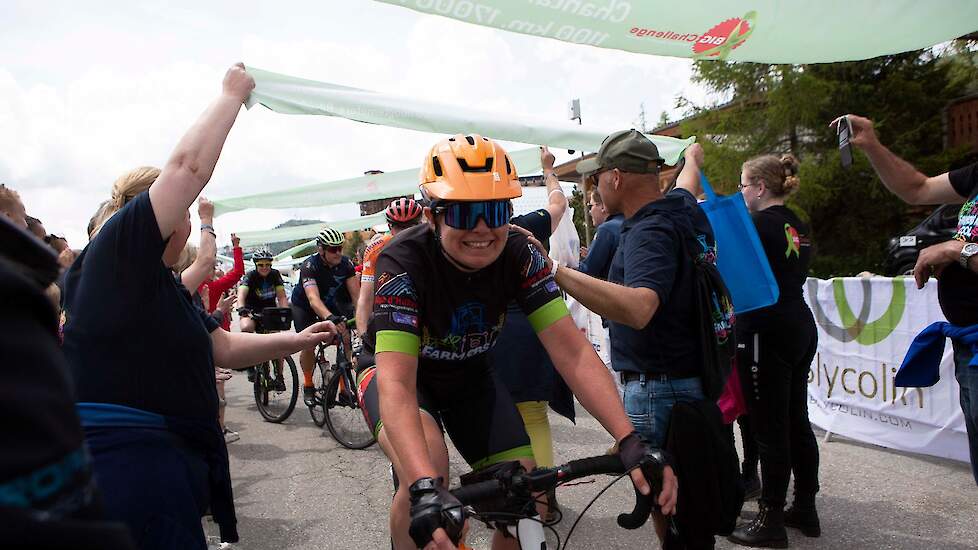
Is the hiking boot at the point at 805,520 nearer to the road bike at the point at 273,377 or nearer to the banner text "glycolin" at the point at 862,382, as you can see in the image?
the banner text "glycolin" at the point at 862,382

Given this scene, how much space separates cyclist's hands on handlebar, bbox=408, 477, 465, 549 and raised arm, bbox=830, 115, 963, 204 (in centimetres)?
272

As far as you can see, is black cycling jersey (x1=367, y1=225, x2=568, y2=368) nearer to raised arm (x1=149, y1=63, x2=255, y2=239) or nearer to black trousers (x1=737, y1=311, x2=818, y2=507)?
raised arm (x1=149, y1=63, x2=255, y2=239)

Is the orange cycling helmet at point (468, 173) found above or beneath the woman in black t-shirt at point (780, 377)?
above

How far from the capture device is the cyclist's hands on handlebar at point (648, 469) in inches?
82.7

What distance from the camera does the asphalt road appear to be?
4195 mm

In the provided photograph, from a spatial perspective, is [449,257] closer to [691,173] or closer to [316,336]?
[316,336]

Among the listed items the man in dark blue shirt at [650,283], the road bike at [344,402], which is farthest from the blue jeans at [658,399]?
the road bike at [344,402]


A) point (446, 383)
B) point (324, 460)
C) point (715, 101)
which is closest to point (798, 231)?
point (446, 383)

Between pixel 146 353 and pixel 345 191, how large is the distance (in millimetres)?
7627

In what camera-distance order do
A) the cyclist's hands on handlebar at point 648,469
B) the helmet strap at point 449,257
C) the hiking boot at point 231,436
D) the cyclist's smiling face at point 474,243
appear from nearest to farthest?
the cyclist's hands on handlebar at point 648,469 < the cyclist's smiling face at point 474,243 < the helmet strap at point 449,257 < the hiking boot at point 231,436

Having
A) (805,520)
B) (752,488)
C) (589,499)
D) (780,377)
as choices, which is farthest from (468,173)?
(752,488)

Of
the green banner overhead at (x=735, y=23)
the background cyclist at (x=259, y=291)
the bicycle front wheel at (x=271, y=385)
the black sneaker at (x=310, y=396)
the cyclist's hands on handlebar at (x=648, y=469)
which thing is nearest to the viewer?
the cyclist's hands on handlebar at (x=648, y=469)

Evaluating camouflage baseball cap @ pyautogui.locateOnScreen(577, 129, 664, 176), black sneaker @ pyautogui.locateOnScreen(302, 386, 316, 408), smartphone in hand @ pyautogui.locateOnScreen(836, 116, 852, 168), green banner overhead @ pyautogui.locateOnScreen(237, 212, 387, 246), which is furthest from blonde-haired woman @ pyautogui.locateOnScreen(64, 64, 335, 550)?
green banner overhead @ pyautogui.locateOnScreen(237, 212, 387, 246)

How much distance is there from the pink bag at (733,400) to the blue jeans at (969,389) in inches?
51.4
